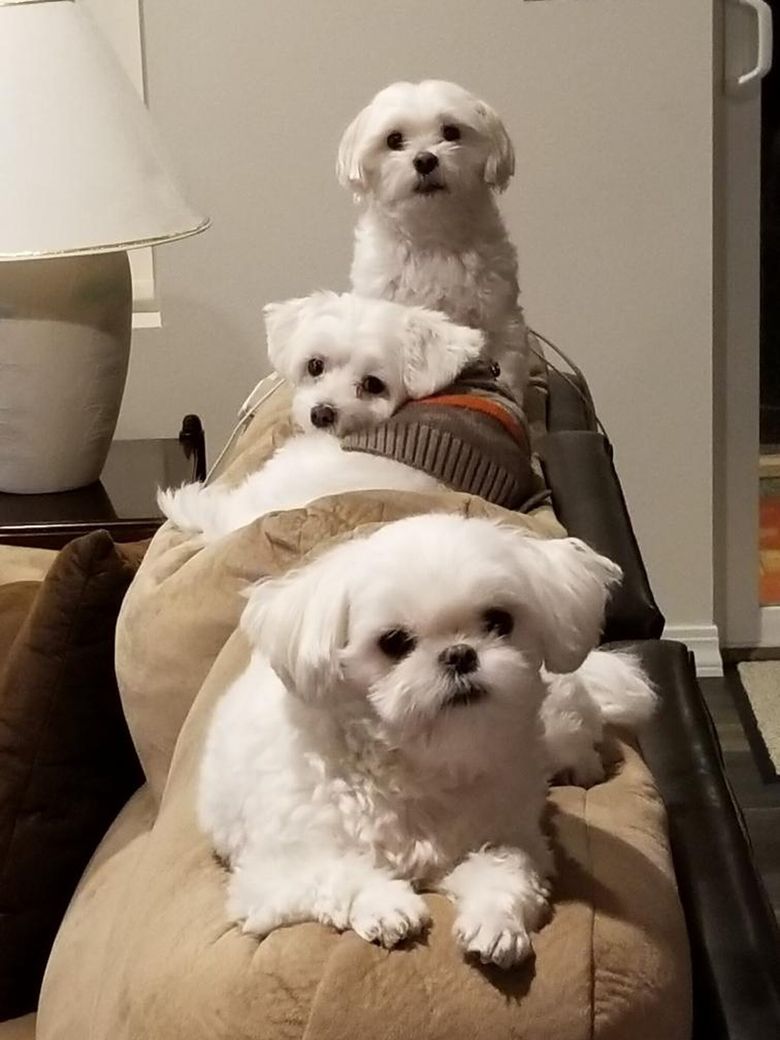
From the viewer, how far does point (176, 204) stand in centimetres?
221

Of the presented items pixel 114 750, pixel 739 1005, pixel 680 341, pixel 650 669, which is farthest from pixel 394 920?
pixel 680 341

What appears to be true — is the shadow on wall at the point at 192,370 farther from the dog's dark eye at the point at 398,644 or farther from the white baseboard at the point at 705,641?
the dog's dark eye at the point at 398,644

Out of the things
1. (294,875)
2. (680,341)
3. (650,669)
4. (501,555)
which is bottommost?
(680,341)

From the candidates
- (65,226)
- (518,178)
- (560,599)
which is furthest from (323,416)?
(518,178)

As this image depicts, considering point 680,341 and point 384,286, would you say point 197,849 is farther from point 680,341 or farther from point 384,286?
point 680,341

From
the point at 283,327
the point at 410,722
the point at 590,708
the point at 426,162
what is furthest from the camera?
the point at 426,162

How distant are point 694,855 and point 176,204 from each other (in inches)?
56.9

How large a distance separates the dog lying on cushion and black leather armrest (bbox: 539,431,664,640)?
0.16ft

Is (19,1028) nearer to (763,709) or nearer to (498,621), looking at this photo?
(498,621)

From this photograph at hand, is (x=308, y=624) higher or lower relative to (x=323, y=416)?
higher

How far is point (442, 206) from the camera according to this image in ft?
7.50

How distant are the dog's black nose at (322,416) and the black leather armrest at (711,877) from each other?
76 centimetres

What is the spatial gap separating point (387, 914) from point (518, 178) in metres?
2.41

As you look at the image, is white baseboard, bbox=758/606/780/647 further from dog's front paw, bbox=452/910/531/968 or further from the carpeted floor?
dog's front paw, bbox=452/910/531/968
